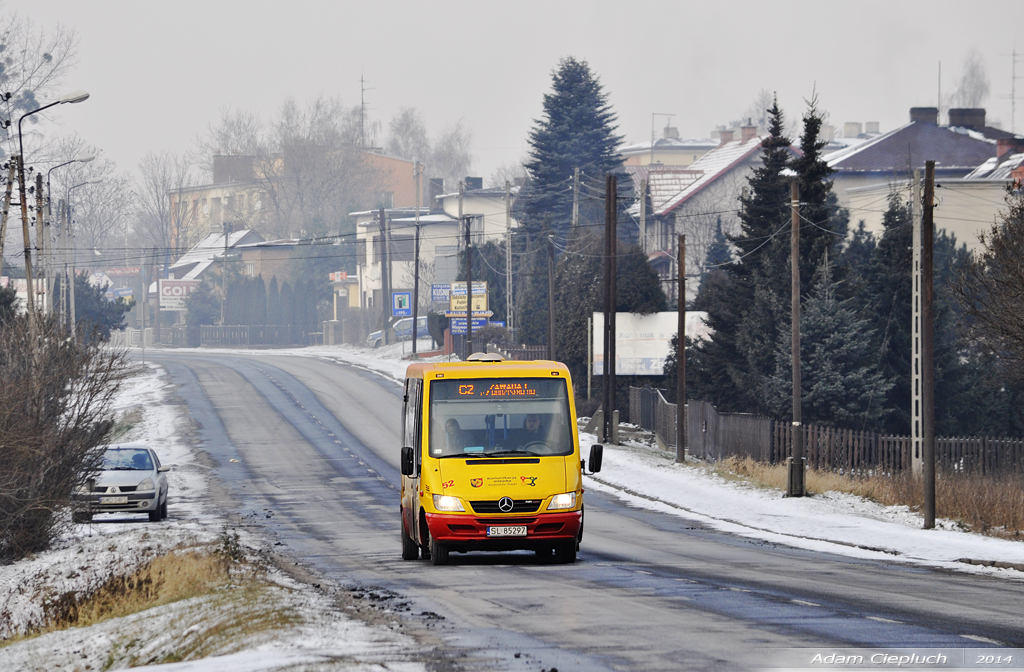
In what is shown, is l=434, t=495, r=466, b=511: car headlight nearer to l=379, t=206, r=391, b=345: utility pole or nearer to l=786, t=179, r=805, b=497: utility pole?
l=786, t=179, r=805, b=497: utility pole

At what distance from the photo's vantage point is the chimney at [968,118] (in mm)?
91812

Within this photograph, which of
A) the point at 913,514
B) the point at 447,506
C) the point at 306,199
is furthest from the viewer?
the point at 306,199

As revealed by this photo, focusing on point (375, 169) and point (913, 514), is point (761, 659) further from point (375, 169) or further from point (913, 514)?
point (375, 169)

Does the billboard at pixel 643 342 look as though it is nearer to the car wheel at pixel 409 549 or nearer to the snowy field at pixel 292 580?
the snowy field at pixel 292 580

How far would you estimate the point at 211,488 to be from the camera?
116 feet

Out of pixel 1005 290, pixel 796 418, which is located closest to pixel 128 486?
pixel 796 418

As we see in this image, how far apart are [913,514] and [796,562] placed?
8.77 m

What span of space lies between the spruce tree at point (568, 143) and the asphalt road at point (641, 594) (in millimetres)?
58330

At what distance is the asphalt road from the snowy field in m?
0.77

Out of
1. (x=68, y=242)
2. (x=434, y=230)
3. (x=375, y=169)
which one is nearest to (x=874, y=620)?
(x=68, y=242)

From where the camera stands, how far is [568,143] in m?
90.2

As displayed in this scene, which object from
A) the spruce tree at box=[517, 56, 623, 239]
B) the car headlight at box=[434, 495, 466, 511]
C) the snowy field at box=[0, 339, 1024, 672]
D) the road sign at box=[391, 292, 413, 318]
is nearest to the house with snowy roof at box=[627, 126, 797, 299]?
the spruce tree at box=[517, 56, 623, 239]

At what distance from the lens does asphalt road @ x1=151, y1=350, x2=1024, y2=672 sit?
9.91 meters

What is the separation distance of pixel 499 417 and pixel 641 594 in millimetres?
4046
